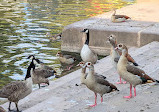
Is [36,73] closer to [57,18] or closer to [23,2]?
[57,18]

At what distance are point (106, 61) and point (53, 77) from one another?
2.09m

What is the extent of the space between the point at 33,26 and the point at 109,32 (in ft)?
22.5

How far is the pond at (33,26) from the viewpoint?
16.0 meters

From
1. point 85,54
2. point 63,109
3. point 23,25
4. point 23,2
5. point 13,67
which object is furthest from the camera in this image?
point 23,2

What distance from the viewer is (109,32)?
54.9ft

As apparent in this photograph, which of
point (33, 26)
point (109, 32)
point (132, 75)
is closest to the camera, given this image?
point (132, 75)

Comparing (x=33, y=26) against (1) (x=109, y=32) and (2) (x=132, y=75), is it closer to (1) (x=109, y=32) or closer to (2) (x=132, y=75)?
(1) (x=109, y=32)

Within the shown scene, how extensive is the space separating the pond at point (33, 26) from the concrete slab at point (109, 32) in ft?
3.51

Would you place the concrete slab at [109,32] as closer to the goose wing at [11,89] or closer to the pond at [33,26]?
the pond at [33,26]

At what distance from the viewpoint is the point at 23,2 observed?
1243 inches

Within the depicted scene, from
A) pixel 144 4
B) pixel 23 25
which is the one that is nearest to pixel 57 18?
pixel 23 25

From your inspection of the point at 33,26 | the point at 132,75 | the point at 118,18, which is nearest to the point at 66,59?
the point at 118,18

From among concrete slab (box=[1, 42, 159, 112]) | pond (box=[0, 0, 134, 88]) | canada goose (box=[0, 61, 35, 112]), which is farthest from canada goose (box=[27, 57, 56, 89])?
canada goose (box=[0, 61, 35, 112])

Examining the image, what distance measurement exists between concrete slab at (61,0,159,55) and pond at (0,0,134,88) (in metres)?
1.07
